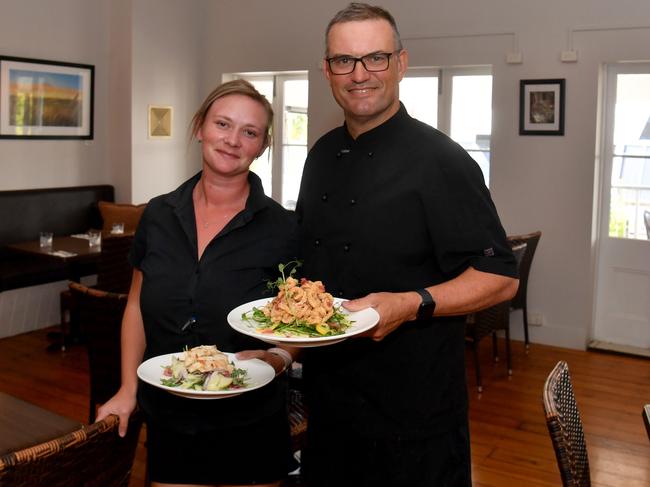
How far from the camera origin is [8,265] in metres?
6.18

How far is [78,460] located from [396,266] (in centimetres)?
80

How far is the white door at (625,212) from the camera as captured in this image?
229 inches

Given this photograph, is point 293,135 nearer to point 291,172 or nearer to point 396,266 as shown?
point 291,172

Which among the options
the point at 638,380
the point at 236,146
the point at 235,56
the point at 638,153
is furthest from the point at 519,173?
the point at 236,146

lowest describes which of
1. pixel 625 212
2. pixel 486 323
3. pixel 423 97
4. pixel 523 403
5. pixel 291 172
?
pixel 523 403

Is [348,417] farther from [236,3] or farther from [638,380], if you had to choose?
[236,3]

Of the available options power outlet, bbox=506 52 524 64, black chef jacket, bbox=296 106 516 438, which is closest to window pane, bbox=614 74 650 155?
power outlet, bbox=506 52 524 64

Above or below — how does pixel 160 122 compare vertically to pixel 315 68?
below

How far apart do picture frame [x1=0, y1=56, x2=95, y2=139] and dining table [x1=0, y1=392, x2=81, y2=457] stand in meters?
5.05

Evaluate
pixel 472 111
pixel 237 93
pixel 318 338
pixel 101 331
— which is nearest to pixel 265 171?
pixel 472 111

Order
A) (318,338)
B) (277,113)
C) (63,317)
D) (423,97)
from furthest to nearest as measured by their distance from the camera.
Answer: (277,113)
(423,97)
(63,317)
(318,338)

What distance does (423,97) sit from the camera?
665 centimetres

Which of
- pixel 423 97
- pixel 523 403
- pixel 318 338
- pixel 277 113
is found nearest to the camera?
pixel 318 338

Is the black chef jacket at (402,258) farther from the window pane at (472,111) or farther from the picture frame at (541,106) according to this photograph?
the window pane at (472,111)
